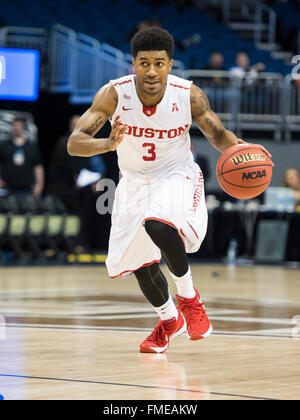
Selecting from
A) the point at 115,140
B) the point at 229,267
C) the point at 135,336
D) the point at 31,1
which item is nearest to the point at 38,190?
the point at 229,267

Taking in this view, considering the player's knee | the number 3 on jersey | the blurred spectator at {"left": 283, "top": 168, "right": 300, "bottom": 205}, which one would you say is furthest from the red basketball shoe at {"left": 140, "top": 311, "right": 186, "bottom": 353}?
the blurred spectator at {"left": 283, "top": 168, "right": 300, "bottom": 205}

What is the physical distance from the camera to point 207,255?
18719 mm

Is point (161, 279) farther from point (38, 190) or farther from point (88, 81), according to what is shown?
point (88, 81)

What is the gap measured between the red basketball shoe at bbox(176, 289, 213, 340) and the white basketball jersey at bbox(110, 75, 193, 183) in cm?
80

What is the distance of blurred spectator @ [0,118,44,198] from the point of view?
1584 centimetres

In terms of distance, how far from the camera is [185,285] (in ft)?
19.2

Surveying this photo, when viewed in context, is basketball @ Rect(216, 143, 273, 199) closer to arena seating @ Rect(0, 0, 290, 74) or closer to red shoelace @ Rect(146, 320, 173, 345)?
red shoelace @ Rect(146, 320, 173, 345)

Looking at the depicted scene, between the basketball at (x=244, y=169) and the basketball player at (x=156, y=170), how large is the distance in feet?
0.34

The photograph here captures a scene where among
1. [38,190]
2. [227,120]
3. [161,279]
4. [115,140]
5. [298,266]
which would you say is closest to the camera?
[115,140]

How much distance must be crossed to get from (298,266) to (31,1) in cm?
983

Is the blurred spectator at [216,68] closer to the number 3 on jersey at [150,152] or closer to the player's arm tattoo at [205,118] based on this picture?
the player's arm tattoo at [205,118]

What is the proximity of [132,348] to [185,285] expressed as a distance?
577 mm

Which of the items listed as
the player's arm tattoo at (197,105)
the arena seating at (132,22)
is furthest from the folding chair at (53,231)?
the player's arm tattoo at (197,105)

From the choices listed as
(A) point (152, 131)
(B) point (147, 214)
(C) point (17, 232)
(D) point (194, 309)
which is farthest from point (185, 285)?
(C) point (17, 232)
